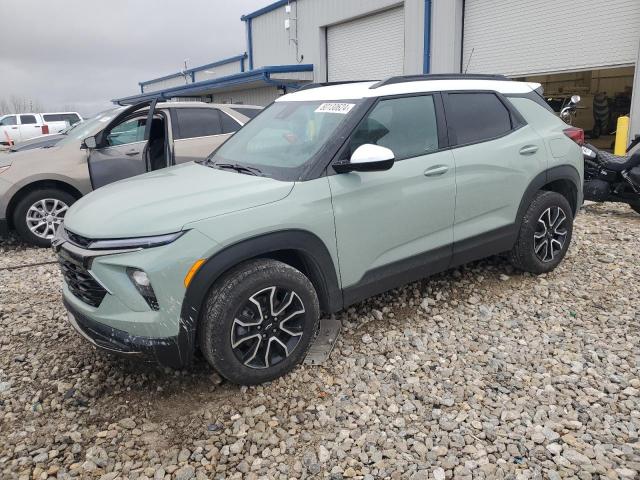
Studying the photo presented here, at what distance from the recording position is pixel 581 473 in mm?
2346

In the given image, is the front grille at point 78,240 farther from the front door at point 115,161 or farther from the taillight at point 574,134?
the taillight at point 574,134

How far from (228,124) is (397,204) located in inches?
162

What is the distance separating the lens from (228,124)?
682 cm

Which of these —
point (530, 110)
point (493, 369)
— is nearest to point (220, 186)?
point (493, 369)

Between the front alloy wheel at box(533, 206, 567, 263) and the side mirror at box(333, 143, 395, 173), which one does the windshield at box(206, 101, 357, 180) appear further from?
the front alloy wheel at box(533, 206, 567, 263)

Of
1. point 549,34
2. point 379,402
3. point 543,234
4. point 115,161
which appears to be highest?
point 549,34

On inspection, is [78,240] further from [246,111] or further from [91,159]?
[246,111]

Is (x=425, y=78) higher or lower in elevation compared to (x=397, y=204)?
higher

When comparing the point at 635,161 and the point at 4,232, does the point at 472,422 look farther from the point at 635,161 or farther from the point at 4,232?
the point at 4,232

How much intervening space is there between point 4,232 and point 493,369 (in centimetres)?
583

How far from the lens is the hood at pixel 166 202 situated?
8.83 ft

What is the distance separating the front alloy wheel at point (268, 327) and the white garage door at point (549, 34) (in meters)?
9.17

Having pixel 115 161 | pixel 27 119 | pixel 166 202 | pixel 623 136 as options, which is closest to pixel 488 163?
pixel 166 202

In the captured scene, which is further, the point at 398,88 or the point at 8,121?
the point at 8,121
